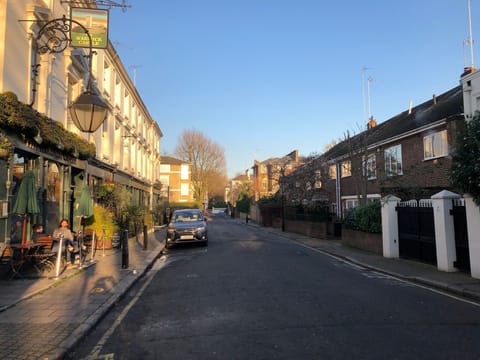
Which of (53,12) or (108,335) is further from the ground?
(53,12)

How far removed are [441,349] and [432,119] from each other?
17.5m

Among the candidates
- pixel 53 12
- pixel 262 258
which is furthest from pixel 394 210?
pixel 53 12

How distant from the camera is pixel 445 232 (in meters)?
10.2

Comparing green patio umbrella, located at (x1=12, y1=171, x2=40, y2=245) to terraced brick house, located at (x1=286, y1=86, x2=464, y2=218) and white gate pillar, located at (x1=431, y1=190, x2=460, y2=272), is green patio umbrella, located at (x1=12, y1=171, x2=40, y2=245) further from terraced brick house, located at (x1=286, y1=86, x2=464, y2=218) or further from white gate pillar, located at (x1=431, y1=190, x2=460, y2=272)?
terraced brick house, located at (x1=286, y1=86, x2=464, y2=218)

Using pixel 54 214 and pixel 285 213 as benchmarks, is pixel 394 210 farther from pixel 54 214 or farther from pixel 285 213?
pixel 285 213

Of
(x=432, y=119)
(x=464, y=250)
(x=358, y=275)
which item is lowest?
(x=358, y=275)

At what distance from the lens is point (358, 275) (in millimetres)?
9953

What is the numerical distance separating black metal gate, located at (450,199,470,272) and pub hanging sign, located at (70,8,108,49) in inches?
416

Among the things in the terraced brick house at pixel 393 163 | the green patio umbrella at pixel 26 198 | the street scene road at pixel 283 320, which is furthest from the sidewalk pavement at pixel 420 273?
the green patio umbrella at pixel 26 198

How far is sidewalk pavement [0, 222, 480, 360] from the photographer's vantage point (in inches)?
186

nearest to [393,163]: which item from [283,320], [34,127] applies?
[283,320]

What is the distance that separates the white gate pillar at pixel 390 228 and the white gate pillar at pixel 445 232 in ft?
8.48

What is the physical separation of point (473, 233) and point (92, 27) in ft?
37.0

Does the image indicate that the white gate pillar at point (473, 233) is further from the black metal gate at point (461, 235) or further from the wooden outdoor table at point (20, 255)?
the wooden outdoor table at point (20, 255)
